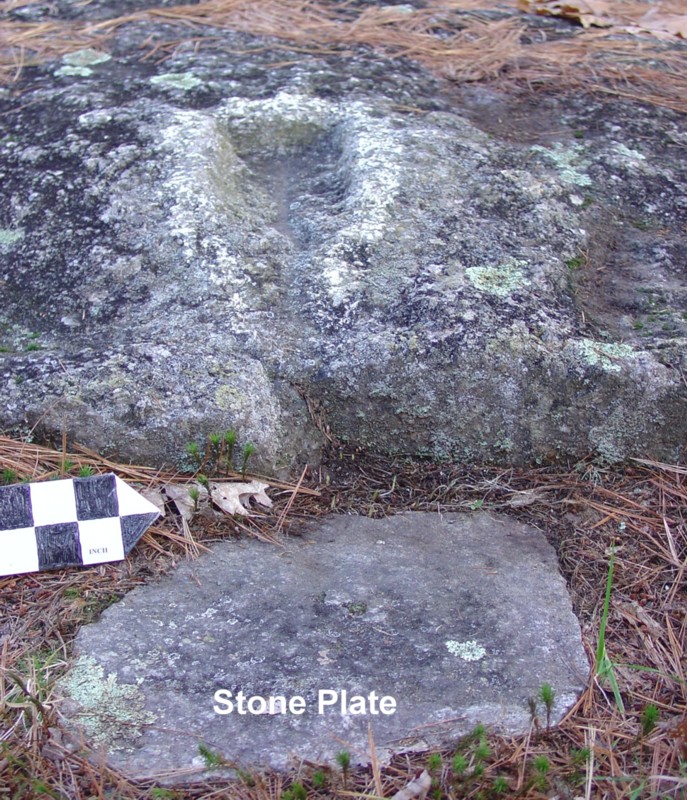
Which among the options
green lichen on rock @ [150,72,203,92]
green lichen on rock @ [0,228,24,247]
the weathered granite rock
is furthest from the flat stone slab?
green lichen on rock @ [150,72,203,92]

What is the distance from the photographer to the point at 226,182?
8.60 ft

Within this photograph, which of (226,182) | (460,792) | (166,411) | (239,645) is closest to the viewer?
(460,792)

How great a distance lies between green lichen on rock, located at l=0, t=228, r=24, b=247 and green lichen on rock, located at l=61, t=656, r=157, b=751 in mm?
1463

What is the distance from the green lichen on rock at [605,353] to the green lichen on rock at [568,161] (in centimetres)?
79

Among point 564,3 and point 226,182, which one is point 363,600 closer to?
point 226,182

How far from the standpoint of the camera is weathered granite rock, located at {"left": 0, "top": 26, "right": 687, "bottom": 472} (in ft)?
7.01

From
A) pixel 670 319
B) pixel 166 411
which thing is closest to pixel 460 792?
pixel 166 411

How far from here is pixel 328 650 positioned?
167 cm

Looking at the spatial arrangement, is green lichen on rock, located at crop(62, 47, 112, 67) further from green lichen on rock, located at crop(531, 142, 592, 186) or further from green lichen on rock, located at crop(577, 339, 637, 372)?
green lichen on rock, located at crop(577, 339, 637, 372)

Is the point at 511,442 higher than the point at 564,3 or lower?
lower

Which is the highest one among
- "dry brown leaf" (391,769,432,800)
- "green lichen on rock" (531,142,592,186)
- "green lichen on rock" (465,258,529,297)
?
"green lichen on rock" (531,142,592,186)

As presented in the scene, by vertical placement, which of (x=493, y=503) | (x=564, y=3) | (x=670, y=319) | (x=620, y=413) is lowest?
(x=493, y=503)

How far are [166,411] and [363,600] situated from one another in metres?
0.72

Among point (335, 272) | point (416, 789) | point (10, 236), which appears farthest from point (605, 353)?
point (10, 236)
